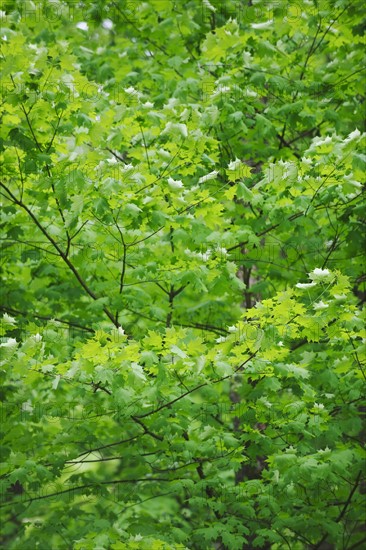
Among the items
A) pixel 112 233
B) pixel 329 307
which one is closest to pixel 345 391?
pixel 329 307

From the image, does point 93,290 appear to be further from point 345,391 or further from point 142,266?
point 345,391

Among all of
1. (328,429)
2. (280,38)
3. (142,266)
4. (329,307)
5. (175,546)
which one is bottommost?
(175,546)

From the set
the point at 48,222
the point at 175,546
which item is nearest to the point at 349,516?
the point at 175,546

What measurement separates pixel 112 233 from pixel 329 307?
182 cm

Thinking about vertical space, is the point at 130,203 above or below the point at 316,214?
below

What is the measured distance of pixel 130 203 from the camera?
454cm

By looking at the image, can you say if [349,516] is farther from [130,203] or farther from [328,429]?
[130,203]

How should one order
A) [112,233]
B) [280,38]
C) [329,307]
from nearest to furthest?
1. [329,307]
2. [112,233]
3. [280,38]

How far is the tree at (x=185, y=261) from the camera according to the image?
428 cm

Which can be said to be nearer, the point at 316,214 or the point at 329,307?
the point at 329,307

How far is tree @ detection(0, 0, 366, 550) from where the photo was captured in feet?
14.0

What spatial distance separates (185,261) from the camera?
17.0ft

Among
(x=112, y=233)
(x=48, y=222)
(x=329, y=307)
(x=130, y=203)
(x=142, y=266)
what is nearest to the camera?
(x=329, y=307)

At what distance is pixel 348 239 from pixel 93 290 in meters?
2.34
